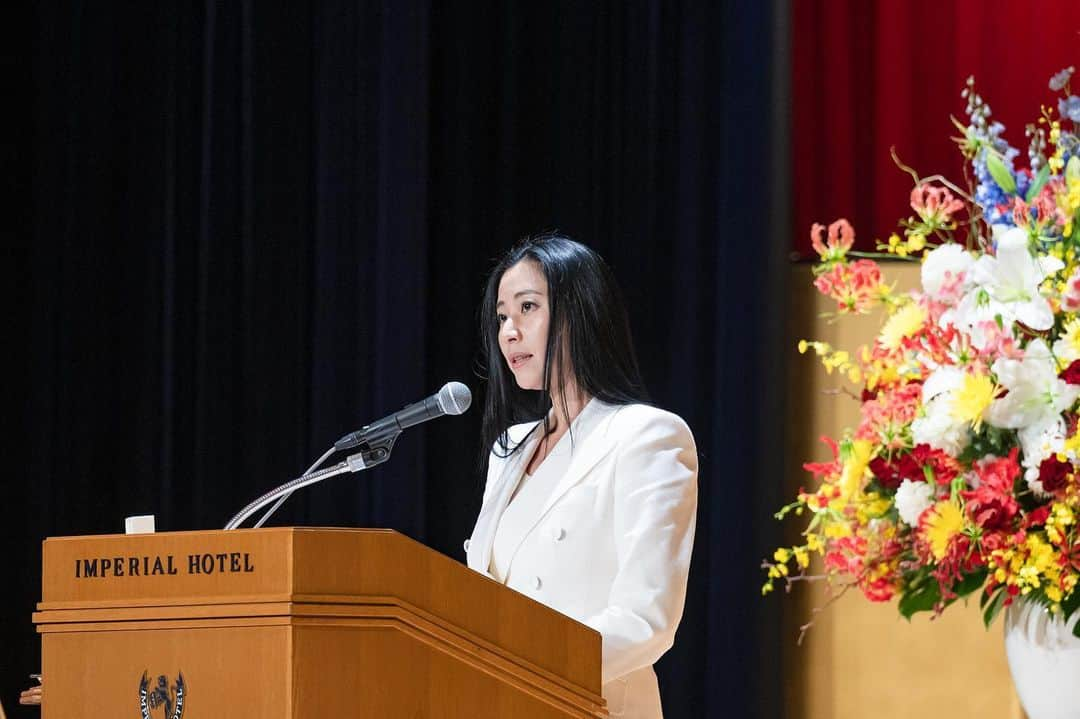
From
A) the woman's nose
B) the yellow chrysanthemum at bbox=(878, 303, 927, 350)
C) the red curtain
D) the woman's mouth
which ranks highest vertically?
the red curtain

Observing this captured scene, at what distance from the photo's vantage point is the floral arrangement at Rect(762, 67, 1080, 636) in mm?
1729

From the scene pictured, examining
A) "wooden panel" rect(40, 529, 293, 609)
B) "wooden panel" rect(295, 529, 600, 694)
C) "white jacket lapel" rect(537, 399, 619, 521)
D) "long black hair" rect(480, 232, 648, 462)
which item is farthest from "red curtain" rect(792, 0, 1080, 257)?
"wooden panel" rect(40, 529, 293, 609)

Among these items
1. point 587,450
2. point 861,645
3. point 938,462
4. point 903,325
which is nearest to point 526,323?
point 587,450

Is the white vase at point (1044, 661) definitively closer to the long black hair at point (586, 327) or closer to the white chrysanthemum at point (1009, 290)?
the white chrysanthemum at point (1009, 290)

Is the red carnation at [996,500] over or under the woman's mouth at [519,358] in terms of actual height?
under

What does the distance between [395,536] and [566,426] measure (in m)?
1.02

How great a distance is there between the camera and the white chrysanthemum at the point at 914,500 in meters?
1.80

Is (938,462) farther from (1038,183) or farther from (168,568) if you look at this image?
(168,568)

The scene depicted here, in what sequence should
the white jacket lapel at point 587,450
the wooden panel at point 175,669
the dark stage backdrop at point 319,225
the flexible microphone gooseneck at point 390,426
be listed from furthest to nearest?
the dark stage backdrop at point 319,225 < the white jacket lapel at point 587,450 < the flexible microphone gooseneck at point 390,426 < the wooden panel at point 175,669

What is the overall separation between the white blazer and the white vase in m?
0.47

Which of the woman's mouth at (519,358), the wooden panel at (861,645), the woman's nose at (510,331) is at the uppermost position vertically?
the woman's nose at (510,331)

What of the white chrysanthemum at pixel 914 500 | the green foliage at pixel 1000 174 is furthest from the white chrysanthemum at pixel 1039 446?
the green foliage at pixel 1000 174

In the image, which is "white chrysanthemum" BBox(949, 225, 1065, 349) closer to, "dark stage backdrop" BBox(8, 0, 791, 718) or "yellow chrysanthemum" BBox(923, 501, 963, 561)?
"yellow chrysanthemum" BBox(923, 501, 963, 561)

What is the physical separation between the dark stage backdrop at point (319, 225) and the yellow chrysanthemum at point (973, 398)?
1.94 meters
